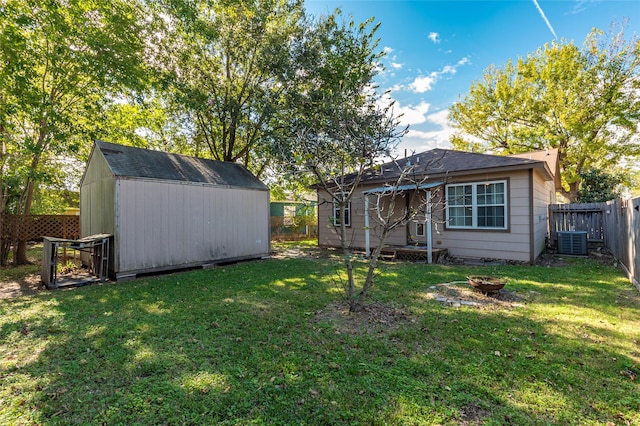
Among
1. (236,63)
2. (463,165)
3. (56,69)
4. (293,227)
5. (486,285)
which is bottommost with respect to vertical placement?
(486,285)

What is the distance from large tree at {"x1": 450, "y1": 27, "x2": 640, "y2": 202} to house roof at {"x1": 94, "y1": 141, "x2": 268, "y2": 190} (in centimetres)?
1713

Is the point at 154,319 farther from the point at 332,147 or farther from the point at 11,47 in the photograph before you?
the point at 11,47

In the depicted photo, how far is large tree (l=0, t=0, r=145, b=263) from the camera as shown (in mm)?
7117

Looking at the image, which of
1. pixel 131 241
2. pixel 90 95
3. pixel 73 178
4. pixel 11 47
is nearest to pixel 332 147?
pixel 131 241

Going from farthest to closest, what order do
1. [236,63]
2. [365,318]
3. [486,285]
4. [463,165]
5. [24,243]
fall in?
[236,63] < [24,243] < [463,165] < [486,285] < [365,318]

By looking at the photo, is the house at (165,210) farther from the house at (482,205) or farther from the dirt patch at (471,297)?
the dirt patch at (471,297)

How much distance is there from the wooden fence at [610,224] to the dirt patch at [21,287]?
11.4m

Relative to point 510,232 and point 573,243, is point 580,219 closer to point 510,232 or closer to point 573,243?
point 573,243

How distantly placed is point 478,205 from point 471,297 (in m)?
4.56

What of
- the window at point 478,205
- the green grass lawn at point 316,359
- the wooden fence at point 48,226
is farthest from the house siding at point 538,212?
the wooden fence at point 48,226

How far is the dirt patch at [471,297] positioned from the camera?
4801 millimetres

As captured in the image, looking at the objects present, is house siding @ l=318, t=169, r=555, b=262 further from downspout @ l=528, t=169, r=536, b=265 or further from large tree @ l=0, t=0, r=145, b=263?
large tree @ l=0, t=0, r=145, b=263

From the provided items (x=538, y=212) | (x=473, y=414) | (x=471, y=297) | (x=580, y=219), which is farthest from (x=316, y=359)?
(x=580, y=219)

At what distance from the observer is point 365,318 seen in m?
4.15
